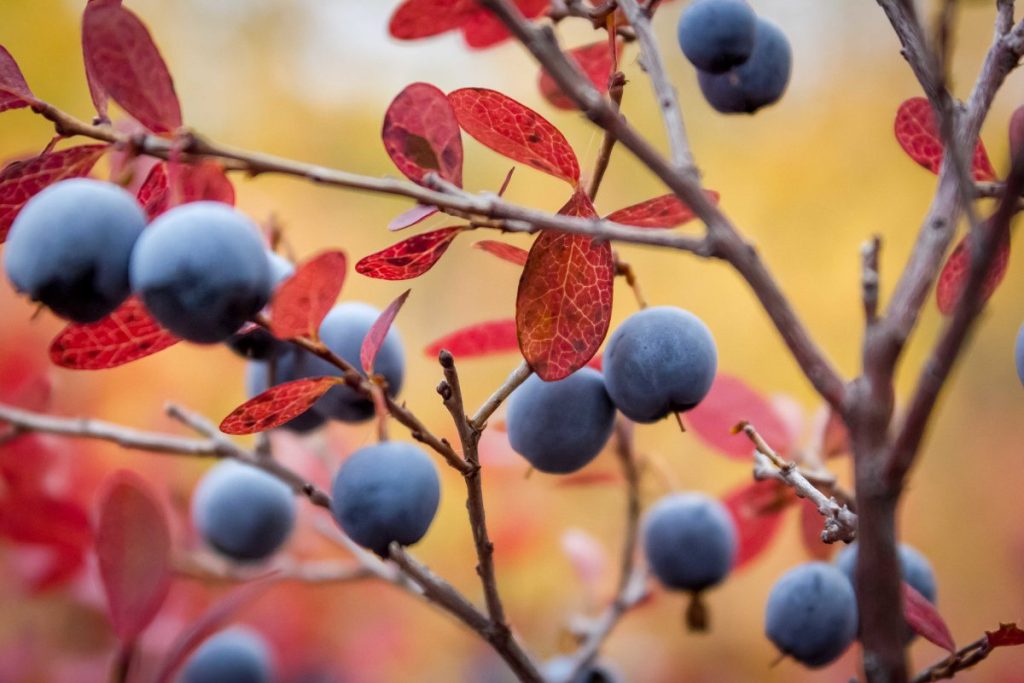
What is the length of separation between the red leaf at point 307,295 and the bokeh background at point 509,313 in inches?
10.5

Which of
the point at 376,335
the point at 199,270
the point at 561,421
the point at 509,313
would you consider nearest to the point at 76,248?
the point at 199,270

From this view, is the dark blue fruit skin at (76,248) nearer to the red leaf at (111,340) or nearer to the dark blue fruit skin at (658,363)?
the red leaf at (111,340)

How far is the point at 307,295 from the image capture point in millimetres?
559

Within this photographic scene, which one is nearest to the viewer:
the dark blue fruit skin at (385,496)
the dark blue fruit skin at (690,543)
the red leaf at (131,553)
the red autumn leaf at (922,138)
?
the dark blue fruit skin at (385,496)

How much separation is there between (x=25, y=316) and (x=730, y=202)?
1385 mm

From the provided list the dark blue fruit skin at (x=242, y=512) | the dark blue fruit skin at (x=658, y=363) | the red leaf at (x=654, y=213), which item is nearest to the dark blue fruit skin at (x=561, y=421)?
the dark blue fruit skin at (x=658, y=363)

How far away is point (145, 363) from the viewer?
5.12 feet

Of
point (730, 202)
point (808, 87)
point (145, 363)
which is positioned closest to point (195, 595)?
point (145, 363)

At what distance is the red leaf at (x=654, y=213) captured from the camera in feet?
2.06

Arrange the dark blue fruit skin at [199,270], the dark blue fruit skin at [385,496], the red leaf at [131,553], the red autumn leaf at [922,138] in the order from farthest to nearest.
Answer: the red leaf at [131,553], the red autumn leaf at [922,138], the dark blue fruit skin at [385,496], the dark blue fruit skin at [199,270]

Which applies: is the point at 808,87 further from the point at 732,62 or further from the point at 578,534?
the point at 732,62

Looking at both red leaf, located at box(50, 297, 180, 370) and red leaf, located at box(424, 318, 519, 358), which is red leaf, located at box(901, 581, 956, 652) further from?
red leaf, located at box(50, 297, 180, 370)

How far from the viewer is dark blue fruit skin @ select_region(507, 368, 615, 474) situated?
2.21ft

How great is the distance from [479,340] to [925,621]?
0.39 m
